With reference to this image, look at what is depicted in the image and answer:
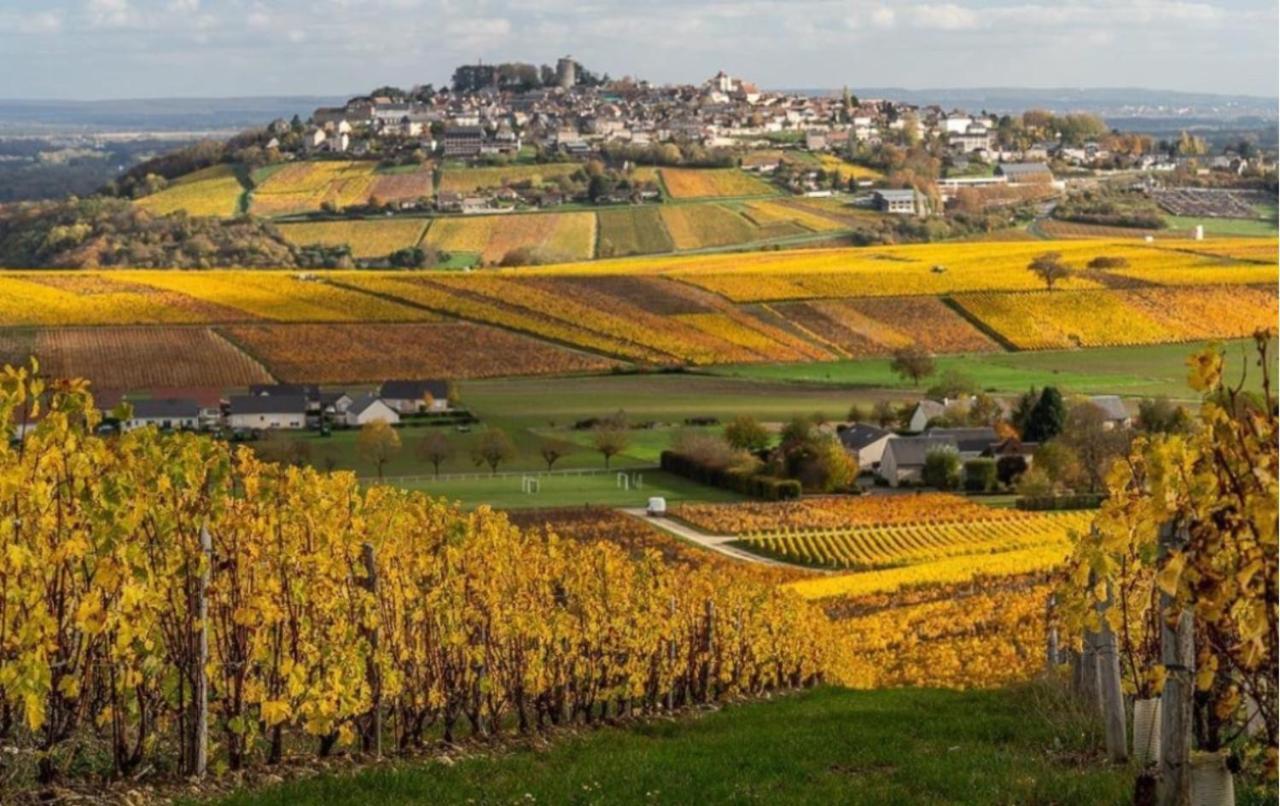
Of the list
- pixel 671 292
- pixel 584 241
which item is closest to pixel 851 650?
pixel 671 292

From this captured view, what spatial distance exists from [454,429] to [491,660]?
144 ft

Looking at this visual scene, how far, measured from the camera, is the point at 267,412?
59469 mm

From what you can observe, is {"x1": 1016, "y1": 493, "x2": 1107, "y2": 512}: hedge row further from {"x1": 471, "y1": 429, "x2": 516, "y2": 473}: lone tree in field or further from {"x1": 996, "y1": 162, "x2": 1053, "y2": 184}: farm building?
{"x1": 996, "y1": 162, "x2": 1053, "y2": 184}: farm building

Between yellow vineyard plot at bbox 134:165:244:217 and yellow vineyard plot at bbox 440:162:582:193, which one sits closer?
yellow vineyard plot at bbox 134:165:244:217

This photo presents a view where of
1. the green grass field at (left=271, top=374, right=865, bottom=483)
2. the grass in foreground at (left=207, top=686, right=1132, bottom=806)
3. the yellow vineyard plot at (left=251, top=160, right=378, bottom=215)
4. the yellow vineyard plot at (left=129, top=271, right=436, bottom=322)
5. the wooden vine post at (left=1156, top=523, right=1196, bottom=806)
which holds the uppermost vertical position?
the wooden vine post at (left=1156, top=523, right=1196, bottom=806)

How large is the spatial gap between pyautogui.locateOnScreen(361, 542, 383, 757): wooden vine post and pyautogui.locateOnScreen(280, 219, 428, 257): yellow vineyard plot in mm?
105256

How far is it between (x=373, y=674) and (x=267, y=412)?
47.7 m

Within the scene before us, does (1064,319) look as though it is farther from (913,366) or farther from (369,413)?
(369,413)

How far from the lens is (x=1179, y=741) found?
26.6 feet

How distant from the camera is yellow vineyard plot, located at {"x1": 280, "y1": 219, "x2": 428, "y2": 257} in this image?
119 metres

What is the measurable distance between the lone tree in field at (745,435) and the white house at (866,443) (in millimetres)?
2909

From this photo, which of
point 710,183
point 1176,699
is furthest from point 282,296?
point 1176,699

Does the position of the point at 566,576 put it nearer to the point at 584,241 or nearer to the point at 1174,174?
the point at 584,241

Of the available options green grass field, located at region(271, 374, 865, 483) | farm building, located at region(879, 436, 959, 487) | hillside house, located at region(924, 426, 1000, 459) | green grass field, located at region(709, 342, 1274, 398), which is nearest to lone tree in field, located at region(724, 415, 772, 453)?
green grass field, located at region(271, 374, 865, 483)
